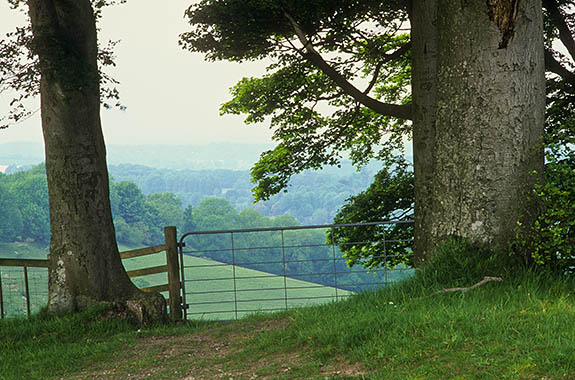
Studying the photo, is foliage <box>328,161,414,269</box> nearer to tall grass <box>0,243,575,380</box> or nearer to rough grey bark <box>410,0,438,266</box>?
rough grey bark <box>410,0,438,266</box>

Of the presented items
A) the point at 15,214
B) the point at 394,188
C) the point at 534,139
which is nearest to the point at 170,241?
the point at 534,139

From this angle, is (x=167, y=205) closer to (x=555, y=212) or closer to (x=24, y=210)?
(x=24, y=210)

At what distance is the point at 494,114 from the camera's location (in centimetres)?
641

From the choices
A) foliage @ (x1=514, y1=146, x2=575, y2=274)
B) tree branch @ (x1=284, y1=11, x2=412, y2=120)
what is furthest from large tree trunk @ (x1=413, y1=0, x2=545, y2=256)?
tree branch @ (x1=284, y1=11, x2=412, y2=120)

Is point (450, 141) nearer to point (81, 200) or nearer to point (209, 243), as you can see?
point (81, 200)

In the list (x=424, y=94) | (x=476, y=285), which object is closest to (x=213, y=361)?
(x=476, y=285)

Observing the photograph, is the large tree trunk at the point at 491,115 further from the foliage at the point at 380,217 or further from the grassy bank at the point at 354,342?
the foliage at the point at 380,217

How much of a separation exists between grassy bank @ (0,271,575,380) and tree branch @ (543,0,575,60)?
7.14m

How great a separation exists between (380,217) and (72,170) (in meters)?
8.02

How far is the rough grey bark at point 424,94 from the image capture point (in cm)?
→ 802

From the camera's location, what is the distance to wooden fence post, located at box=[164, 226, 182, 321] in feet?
27.5

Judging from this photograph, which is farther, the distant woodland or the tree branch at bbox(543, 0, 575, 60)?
the distant woodland

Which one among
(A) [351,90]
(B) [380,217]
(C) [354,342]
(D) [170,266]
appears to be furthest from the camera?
(B) [380,217]

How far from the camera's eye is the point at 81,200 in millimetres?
7941
